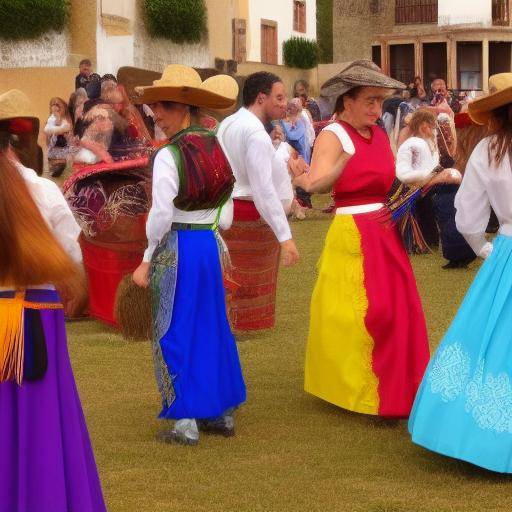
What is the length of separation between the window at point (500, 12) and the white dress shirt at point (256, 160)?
144 feet

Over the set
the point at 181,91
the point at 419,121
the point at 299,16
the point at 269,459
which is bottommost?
→ the point at 269,459

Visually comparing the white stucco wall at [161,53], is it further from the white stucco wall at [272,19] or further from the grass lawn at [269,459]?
the grass lawn at [269,459]

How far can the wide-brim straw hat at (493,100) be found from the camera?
5.74 metres

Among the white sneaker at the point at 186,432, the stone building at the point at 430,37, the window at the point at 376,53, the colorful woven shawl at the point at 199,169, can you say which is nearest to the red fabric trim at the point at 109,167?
the colorful woven shawl at the point at 199,169

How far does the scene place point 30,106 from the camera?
4492 millimetres

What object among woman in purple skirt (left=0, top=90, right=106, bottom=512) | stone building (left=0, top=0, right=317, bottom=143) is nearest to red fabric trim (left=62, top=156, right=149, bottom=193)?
woman in purple skirt (left=0, top=90, right=106, bottom=512)

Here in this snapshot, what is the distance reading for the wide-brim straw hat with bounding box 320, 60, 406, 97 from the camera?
688cm

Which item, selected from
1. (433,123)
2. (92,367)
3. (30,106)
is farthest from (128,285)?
(433,123)

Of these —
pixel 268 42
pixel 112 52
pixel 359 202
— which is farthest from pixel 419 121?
pixel 268 42

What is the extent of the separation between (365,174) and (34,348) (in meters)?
2.87

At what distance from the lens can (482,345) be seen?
221 inches

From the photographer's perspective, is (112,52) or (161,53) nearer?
(112,52)

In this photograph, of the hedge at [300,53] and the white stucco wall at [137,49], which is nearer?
the white stucco wall at [137,49]

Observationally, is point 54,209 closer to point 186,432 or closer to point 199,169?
point 199,169
